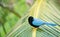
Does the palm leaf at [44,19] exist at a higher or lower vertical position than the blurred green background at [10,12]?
higher

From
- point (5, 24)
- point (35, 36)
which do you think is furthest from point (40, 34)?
point (5, 24)

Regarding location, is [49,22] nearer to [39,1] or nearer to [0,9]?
[39,1]

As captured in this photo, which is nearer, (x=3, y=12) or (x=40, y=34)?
(x=40, y=34)

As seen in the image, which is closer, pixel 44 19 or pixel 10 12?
pixel 44 19

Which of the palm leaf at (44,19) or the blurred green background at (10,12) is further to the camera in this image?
the blurred green background at (10,12)

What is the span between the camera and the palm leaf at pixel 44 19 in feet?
2.93

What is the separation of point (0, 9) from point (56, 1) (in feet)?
1.66

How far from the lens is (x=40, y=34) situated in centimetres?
88

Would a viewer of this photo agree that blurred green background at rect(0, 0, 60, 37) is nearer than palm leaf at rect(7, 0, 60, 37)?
No

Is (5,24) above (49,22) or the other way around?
the other way around

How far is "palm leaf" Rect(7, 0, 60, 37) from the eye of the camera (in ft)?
2.93

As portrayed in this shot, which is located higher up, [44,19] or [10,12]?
[44,19]

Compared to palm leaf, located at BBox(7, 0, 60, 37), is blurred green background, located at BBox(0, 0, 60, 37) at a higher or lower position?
lower

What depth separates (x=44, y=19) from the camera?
0.93 metres
